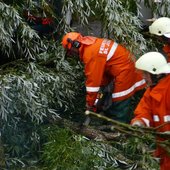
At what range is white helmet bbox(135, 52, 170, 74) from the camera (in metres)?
3.58

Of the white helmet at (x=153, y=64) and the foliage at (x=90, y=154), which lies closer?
the white helmet at (x=153, y=64)

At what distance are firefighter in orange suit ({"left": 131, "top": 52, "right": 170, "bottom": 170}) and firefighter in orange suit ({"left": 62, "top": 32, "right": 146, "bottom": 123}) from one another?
1.06 m

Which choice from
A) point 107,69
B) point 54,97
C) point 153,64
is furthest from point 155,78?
point 54,97

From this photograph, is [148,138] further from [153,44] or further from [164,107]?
[153,44]

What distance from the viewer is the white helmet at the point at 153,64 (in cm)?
358

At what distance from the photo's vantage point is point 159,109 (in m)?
3.39

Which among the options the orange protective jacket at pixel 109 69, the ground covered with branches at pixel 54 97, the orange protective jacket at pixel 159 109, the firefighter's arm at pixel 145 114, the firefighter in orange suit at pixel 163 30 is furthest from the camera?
the firefighter in orange suit at pixel 163 30

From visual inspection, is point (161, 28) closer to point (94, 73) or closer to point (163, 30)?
point (163, 30)

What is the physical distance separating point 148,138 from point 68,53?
189 cm

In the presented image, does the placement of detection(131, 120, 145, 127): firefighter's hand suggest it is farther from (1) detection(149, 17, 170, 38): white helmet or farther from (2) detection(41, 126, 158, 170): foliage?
(1) detection(149, 17, 170, 38): white helmet

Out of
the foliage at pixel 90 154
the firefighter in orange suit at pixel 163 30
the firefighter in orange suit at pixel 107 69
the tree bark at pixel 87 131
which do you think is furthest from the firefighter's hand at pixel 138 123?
the firefighter in orange suit at pixel 163 30

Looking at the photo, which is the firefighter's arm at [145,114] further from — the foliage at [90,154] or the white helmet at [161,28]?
the white helmet at [161,28]

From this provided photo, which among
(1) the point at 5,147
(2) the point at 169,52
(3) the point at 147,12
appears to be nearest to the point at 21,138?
(1) the point at 5,147

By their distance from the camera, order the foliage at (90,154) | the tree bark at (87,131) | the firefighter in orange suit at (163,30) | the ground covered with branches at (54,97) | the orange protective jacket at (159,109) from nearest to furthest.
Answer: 1. the orange protective jacket at (159,109)
2. the foliage at (90,154)
3. the ground covered with branches at (54,97)
4. the tree bark at (87,131)
5. the firefighter in orange suit at (163,30)
